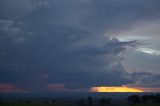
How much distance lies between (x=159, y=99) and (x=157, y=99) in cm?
187

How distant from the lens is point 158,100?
195 metres

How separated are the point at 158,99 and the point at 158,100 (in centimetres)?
362

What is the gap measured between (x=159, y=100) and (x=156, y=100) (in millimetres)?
4385

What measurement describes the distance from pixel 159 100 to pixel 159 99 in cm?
375

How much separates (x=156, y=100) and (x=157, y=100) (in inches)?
94.7

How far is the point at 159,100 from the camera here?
194000 mm

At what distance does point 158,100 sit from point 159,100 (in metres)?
1.19

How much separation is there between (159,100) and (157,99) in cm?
525

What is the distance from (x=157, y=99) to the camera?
654ft

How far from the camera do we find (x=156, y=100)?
650 ft

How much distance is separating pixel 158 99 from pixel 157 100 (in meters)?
3.08

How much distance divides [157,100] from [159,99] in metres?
2.51
